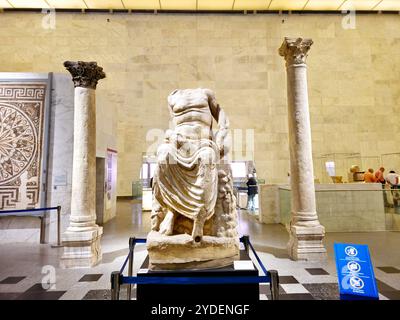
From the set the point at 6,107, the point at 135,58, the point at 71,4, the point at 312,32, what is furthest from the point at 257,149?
the point at 71,4

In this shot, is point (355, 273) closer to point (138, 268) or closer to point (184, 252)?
point (184, 252)

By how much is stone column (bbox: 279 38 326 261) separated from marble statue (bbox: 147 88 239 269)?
152 centimetres

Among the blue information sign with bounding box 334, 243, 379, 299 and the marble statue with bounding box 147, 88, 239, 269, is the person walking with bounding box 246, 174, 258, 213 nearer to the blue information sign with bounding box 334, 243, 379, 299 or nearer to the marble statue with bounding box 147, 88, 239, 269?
the marble statue with bounding box 147, 88, 239, 269

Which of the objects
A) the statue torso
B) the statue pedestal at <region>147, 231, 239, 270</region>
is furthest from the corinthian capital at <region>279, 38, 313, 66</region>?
the statue pedestal at <region>147, 231, 239, 270</region>

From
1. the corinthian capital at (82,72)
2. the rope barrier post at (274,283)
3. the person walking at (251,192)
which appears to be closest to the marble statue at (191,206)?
the rope barrier post at (274,283)

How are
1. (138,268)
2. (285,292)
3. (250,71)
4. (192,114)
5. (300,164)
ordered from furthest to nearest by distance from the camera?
(250,71), (300,164), (138,268), (192,114), (285,292)

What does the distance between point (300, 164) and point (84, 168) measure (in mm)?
2848

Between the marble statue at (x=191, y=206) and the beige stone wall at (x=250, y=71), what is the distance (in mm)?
6800

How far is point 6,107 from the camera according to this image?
4.62 metres

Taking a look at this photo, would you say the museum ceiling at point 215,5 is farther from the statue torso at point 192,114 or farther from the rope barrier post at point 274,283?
the rope barrier post at point 274,283

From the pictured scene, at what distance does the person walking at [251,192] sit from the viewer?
24.1 feet

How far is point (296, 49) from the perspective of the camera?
145 inches

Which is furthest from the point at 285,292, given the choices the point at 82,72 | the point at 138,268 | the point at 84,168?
the point at 82,72
